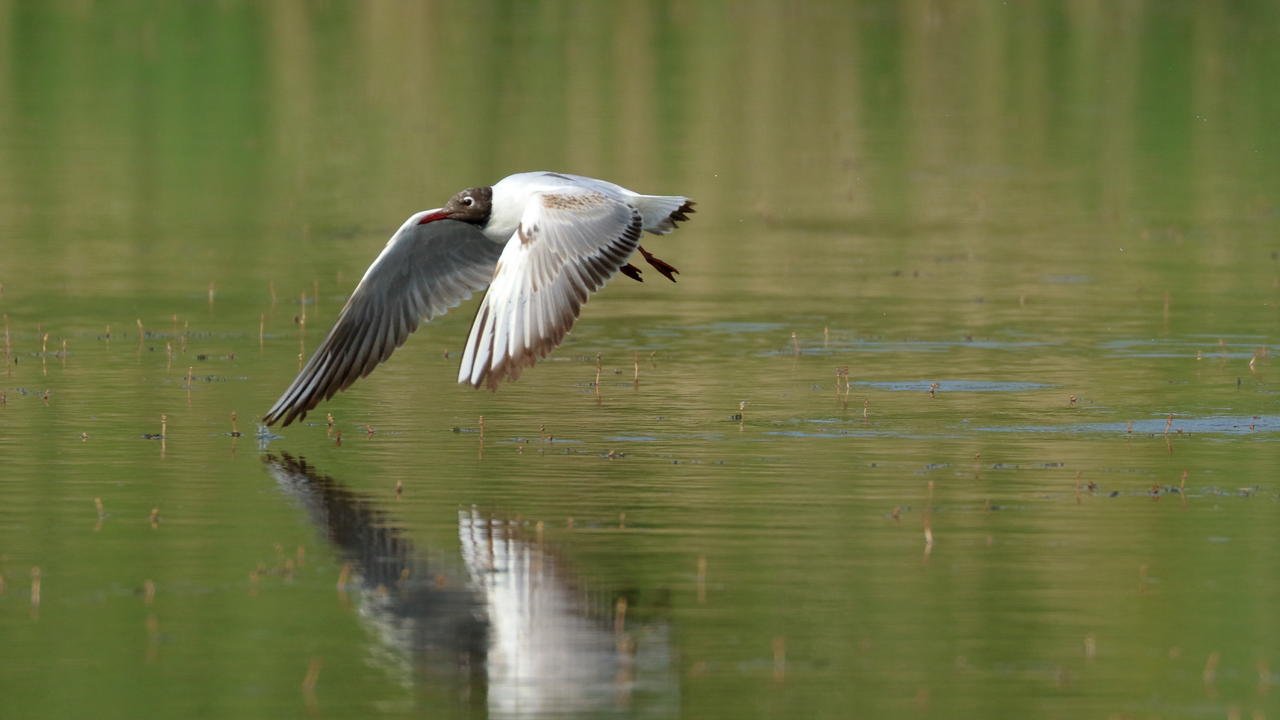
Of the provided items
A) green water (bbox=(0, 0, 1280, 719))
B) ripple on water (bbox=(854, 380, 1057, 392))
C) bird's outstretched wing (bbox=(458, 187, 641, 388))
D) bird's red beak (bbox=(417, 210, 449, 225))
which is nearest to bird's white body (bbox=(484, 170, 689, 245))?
bird's red beak (bbox=(417, 210, 449, 225))

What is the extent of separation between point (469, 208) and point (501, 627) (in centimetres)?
477

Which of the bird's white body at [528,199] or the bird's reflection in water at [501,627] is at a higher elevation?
the bird's white body at [528,199]

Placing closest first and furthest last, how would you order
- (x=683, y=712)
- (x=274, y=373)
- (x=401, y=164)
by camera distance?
(x=683, y=712) < (x=274, y=373) < (x=401, y=164)

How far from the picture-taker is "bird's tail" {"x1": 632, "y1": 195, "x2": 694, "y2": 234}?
1330 cm

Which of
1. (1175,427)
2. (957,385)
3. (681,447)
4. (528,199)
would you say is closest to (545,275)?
(528,199)

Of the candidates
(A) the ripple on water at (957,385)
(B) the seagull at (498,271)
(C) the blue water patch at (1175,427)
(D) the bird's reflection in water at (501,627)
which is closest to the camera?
(D) the bird's reflection in water at (501,627)

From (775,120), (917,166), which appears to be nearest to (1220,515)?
(917,166)

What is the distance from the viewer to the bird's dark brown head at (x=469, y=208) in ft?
43.7

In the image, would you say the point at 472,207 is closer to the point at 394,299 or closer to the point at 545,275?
the point at 394,299

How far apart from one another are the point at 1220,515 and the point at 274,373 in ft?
21.2

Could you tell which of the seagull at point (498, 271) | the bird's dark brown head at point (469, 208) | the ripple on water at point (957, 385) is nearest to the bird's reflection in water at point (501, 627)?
the seagull at point (498, 271)

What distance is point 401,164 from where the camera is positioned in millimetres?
29297

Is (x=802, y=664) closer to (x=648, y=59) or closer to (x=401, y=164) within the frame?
(x=401, y=164)

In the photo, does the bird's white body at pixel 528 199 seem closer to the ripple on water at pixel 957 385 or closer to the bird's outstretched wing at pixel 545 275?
the bird's outstretched wing at pixel 545 275
